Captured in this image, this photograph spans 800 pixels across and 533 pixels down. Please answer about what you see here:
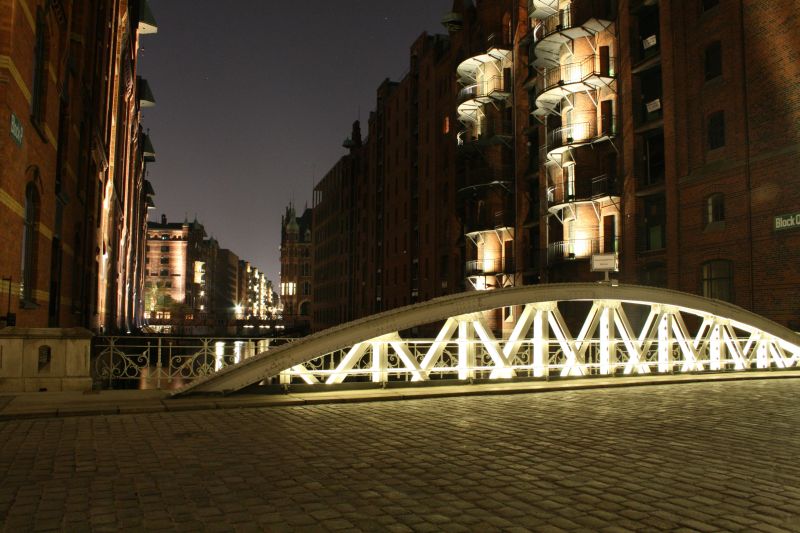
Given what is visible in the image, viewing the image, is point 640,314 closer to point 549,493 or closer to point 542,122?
point 542,122

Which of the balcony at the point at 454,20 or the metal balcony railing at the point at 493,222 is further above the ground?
the balcony at the point at 454,20

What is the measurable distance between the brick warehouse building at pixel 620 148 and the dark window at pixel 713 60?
50mm

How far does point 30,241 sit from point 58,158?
13.2 feet

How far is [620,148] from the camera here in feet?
103

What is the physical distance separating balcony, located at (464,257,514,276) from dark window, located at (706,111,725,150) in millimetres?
16303

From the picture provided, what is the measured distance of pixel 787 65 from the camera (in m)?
23.4

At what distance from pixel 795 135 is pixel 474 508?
22.8 m

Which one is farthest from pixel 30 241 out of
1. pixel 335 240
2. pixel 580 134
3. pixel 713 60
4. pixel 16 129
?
pixel 335 240

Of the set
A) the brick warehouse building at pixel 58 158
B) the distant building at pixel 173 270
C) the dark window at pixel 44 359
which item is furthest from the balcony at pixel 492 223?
the distant building at pixel 173 270

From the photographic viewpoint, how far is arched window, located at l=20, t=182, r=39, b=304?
592 inches

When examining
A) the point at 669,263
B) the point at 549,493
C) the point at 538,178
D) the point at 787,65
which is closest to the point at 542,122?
the point at 538,178

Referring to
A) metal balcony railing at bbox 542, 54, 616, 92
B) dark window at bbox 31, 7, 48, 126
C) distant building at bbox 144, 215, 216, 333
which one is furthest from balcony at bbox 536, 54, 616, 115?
distant building at bbox 144, 215, 216, 333

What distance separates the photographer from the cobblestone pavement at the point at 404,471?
4852 mm

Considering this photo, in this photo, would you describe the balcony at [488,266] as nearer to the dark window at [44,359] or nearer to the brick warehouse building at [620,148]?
the brick warehouse building at [620,148]
